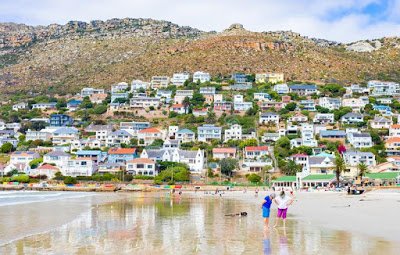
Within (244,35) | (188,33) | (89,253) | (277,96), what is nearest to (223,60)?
(244,35)

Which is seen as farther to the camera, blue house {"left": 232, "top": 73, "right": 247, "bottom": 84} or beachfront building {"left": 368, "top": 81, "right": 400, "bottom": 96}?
blue house {"left": 232, "top": 73, "right": 247, "bottom": 84}

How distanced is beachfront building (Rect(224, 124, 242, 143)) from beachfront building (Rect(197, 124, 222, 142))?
46.7 inches

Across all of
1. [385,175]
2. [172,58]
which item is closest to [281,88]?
[172,58]

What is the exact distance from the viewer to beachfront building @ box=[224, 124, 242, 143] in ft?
273

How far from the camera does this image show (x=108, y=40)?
159 m

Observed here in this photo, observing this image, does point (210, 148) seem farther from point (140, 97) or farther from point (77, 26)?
point (77, 26)

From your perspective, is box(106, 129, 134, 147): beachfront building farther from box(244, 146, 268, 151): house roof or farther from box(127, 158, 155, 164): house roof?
box(244, 146, 268, 151): house roof

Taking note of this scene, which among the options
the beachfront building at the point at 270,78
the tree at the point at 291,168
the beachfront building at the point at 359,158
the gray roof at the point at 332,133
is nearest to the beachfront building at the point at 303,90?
the beachfront building at the point at 270,78

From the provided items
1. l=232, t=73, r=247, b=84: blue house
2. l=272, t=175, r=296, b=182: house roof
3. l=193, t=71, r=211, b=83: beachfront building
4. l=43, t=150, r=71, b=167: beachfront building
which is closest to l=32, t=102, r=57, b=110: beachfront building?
l=193, t=71, r=211, b=83: beachfront building

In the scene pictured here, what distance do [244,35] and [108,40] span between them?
43864mm

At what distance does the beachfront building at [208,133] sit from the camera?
83875mm

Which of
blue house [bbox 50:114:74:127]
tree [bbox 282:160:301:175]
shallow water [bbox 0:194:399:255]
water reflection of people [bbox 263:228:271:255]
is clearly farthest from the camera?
blue house [bbox 50:114:74:127]

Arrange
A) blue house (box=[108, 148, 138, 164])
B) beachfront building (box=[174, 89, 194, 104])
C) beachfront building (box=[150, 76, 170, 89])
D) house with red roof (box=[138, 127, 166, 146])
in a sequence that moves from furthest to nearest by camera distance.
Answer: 1. beachfront building (box=[150, 76, 170, 89])
2. beachfront building (box=[174, 89, 194, 104])
3. house with red roof (box=[138, 127, 166, 146])
4. blue house (box=[108, 148, 138, 164])

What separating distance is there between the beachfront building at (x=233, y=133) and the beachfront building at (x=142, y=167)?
54.5ft
